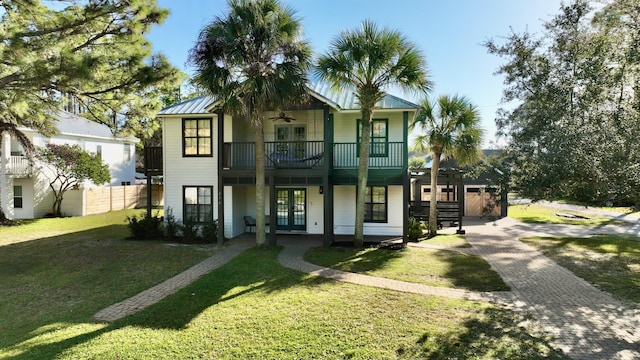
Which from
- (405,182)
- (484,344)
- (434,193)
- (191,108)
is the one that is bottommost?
(484,344)

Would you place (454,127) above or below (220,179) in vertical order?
above

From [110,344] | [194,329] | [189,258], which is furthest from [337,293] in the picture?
[189,258]

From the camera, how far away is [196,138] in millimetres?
15844

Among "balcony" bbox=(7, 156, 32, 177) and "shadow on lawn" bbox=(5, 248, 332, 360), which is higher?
"balcony" bbox=(7, 156, 32, 177)

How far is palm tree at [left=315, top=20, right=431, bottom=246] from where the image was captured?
12.0m

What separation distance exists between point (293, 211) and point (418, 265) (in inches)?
286

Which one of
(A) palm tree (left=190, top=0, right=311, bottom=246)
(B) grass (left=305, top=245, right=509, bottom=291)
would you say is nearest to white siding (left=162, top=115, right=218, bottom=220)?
(A) palm tree (left=190, top=0, right=311, bottom=246)

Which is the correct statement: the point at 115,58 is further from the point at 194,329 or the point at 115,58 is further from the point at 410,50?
the point at 410,50

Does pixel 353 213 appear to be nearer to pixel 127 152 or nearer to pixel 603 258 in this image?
pixel 603 258

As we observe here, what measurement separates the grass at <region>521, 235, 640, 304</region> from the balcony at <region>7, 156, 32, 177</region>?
95.4ft

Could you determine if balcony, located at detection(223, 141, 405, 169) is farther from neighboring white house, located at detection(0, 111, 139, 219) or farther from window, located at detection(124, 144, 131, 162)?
window, located at detection(124, 144, 131, 162)

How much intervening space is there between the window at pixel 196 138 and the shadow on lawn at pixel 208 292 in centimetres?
609

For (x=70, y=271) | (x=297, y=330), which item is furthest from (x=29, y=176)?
(x=297, y=330)

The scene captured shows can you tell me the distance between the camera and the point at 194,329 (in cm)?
631
